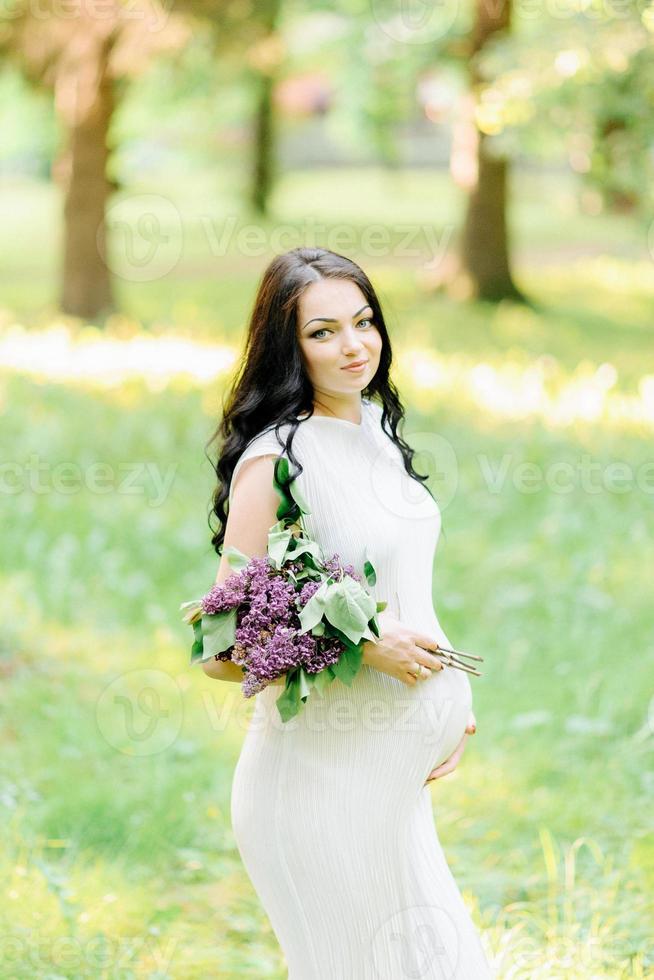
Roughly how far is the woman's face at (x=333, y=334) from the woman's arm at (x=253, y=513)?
0.26 metres

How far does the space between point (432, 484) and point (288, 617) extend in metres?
6.13

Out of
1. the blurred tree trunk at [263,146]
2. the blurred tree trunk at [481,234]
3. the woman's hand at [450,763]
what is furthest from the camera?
the blurred tree trunk at [263,146]

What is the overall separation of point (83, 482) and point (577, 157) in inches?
431

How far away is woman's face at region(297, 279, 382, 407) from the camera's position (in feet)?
9.72

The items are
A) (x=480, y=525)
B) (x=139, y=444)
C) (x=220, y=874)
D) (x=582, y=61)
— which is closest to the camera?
(x=220, y=874)

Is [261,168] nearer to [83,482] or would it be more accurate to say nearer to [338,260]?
[83,482]

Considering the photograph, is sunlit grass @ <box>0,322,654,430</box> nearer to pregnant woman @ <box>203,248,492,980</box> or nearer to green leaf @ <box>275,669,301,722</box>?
pregnant woman @ <box>203,248,492,980</box>

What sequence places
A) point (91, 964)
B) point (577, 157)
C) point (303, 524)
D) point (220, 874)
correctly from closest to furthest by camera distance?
point (303, 524) → point (91, 964) → point (220, 874) → point (577, 157)

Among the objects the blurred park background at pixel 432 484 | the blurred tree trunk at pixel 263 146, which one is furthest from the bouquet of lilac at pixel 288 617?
the blurred tree trunk at pixel 263 146

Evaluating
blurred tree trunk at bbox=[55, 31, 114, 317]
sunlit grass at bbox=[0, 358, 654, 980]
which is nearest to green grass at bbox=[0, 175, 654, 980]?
sunlit grass at bbox=[0, 358, 654, 980]

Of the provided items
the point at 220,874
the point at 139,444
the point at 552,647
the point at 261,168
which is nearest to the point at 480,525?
the point at 552,647

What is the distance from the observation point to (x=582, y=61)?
11289 mm

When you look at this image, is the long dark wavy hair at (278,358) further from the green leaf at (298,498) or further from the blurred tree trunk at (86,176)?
the blurred tree trunk at (86,176)

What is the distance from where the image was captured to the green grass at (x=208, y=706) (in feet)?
14.5
